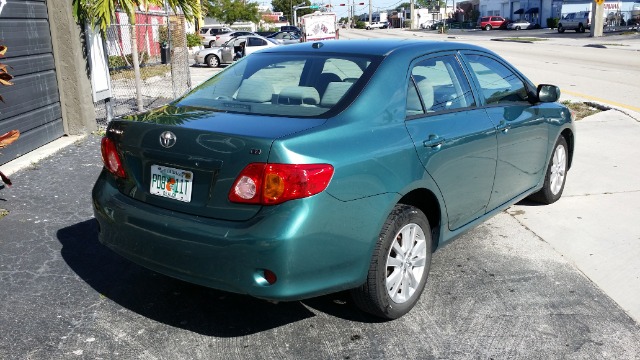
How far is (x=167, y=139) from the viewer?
11.2ft

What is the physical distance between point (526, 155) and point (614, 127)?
5.49m

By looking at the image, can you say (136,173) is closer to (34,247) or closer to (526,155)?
(34,247)

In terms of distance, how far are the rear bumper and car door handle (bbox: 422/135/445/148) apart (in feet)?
2.05

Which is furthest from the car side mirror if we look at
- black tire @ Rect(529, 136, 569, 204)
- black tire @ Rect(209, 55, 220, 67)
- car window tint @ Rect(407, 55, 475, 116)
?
black tire @ Rect(209, 55, 220, 67)

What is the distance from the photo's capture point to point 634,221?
18.1 ft

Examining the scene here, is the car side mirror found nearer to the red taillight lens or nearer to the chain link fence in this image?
the red taillight lens

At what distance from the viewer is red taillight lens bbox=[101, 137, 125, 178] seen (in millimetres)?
3740

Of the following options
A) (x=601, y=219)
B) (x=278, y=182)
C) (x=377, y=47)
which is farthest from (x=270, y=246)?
(x=601, y=219)

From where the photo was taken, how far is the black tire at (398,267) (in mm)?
3492

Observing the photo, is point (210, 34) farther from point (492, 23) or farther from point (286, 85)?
point (492, 23)

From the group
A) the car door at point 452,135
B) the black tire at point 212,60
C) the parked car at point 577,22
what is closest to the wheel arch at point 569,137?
the car door at point 452,135

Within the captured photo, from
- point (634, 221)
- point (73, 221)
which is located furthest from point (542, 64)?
point (73, 221)

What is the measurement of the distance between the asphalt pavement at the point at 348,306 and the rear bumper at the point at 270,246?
1.44 ft

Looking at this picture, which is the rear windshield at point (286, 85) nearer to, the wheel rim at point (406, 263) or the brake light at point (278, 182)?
the brake light at point (278, 182)
